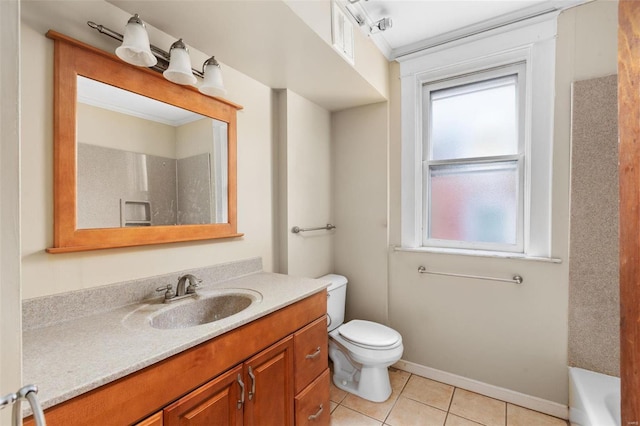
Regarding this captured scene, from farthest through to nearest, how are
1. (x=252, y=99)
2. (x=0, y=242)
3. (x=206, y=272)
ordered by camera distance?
(x=252, y=99)
(x=206, y=272)
(x=0, y=242)

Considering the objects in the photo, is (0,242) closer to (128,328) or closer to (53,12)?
(128,328)

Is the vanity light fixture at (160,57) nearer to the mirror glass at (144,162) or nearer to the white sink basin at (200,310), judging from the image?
the mirror glass at (144,162)

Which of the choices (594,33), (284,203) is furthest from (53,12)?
(594,33)

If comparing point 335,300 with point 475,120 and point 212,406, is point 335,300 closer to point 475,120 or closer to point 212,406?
point 212,406

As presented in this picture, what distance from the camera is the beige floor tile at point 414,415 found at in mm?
1691

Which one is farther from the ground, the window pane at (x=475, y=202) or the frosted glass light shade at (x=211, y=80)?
the frosted glass light shade at (x=211, y=80)

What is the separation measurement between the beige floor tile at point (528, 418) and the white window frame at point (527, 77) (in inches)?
38.0

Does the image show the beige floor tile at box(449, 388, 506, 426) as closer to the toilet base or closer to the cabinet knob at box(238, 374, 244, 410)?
the toilet base

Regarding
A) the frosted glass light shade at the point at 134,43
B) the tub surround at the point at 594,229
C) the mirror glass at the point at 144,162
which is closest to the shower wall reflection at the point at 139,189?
the mirror glass at the point at 144,162

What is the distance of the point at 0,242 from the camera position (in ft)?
1.46

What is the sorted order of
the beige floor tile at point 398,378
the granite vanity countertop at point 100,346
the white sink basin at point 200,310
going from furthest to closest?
the beige floor tile at point 398,378
the white sink basin at point 200,310
the granite vanity countertop at point 100,346

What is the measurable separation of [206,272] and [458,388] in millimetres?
1888

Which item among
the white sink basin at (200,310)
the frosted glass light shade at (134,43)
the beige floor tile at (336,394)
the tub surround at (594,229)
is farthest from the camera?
the beige floor tile at (336,394)

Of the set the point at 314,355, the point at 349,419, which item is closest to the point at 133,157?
the point at 314,355
